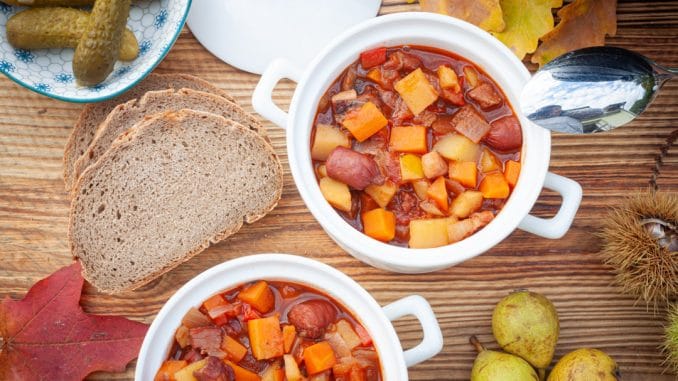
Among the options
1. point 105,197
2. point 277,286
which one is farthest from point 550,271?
point 105,197

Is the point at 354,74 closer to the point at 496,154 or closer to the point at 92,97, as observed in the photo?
the point at 496,154

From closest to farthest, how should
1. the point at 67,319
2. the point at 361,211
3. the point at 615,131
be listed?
1. the point at 361,211
2. the point at 67,319
3. the point at 615,131

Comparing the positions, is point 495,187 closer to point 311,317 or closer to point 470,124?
point 470,124

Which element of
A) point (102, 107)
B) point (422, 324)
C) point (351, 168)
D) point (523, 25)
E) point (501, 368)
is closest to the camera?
point (351, 168)

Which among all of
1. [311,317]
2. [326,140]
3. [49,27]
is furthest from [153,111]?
[311,317]

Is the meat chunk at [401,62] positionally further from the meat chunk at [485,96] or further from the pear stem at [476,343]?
the pear stem at [476,343]

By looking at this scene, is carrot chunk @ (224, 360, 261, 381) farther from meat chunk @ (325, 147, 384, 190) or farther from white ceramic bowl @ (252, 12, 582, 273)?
meat chunk @ (325, 147, 384, 190)

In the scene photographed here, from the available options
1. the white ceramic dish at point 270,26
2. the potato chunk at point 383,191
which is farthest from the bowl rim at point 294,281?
the white ceramic dish at point 270,26
